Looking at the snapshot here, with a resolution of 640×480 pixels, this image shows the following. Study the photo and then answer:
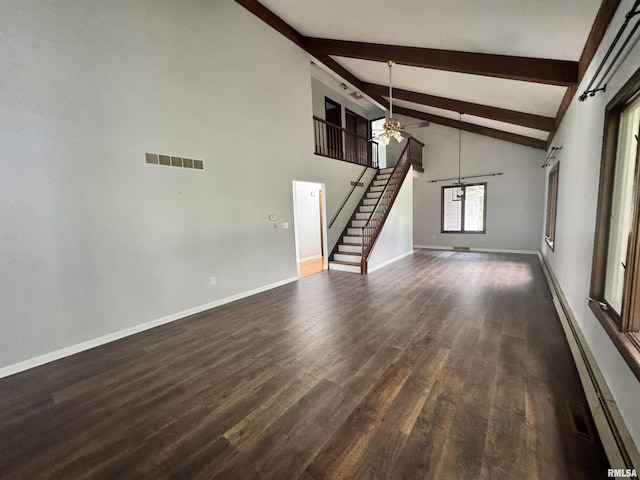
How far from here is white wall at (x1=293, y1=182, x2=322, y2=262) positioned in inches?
308

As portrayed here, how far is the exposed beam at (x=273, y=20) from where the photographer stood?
14.5 feet

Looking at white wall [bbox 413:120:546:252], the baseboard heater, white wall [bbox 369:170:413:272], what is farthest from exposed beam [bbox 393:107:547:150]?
the baseboard heater

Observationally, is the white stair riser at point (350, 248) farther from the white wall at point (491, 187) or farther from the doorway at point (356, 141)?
the white wall at point (491, 187)

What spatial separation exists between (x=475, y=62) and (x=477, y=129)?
5171 mm

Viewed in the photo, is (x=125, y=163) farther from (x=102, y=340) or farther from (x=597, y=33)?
(x=597, y=33)

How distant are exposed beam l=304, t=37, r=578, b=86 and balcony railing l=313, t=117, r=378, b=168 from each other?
2240 millimetres

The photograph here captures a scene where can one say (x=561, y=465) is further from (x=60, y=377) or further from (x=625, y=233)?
(x=60, y=377)

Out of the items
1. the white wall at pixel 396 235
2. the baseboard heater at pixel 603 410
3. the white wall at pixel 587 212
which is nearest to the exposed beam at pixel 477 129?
the white wall at pixel 396 235

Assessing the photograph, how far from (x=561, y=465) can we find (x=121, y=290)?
164 inches

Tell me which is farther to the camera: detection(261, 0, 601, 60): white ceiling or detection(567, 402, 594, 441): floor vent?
detection(261, 0, 601, 60): white ceiling

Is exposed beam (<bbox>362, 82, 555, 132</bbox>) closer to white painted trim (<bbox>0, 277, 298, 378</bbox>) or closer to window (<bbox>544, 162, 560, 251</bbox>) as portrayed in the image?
window (<bbox>544, 162, 560, 251</bbox>)

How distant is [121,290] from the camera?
3.18 m

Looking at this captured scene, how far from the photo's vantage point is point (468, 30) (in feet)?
10.1

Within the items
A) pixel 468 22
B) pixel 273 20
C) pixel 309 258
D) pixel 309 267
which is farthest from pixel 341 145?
pixel 468 22
